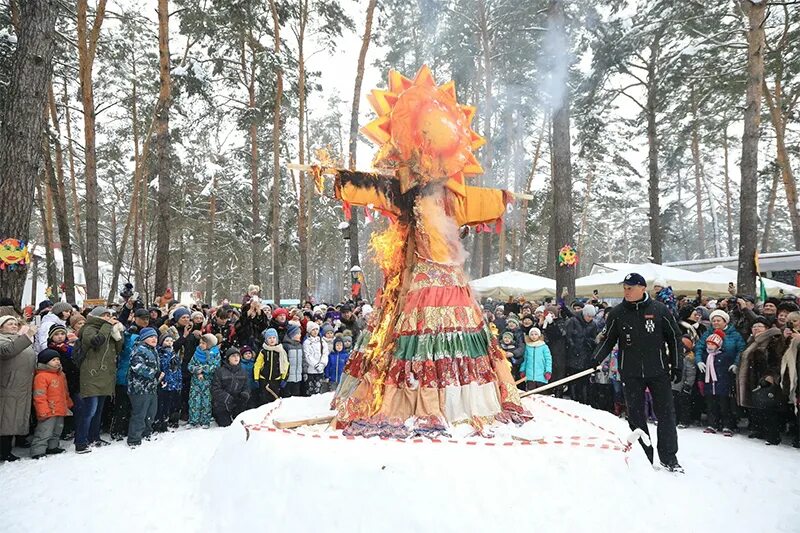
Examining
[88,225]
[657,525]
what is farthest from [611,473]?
[88,225]

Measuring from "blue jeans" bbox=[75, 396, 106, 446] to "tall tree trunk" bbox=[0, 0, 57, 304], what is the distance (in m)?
1.96

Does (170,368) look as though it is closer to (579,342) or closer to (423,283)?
(423,283)

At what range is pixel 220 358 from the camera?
8.36 m

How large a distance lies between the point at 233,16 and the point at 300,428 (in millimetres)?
14311

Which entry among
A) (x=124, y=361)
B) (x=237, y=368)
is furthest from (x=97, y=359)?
(x=237, y=368)

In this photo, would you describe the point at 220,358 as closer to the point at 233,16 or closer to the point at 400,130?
the point at 400,130

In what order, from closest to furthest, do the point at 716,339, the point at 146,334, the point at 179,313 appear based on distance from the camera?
the point at 146,334, the point at 716,339, the point at 179,313

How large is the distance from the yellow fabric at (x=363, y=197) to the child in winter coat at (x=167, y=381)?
157 inches

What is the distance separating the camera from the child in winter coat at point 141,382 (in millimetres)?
6852

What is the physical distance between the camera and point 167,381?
302 inches

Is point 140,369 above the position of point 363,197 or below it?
below

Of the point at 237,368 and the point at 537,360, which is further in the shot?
the point at 537,360

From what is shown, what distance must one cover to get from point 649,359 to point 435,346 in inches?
88.6

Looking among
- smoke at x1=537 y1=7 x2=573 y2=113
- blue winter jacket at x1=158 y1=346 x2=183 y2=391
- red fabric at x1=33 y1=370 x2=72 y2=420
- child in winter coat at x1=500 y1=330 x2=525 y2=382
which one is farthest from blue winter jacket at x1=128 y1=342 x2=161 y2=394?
smoke at x1=537 y1=7 x2=573 y2=113
